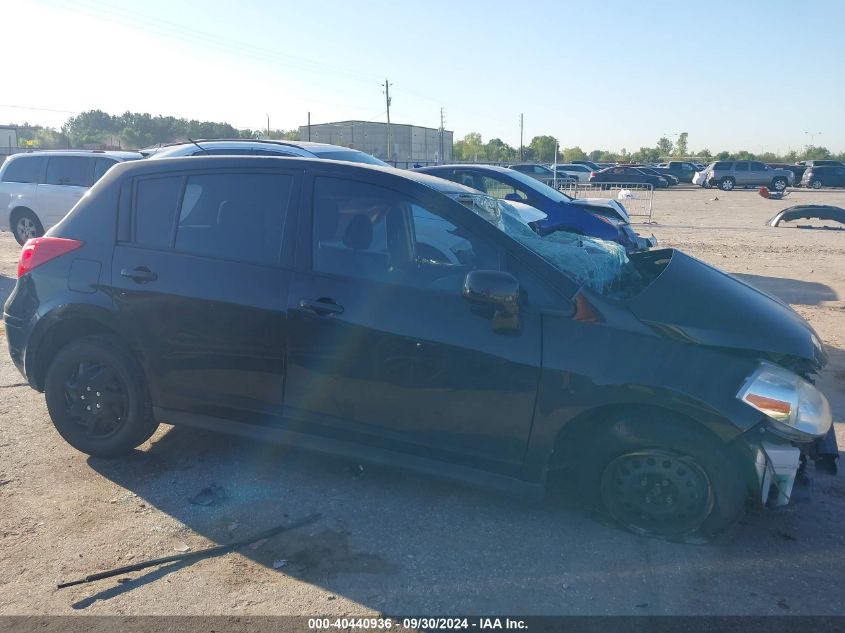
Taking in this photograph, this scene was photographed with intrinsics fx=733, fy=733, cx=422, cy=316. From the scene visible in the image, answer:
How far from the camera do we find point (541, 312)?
11.9 ft

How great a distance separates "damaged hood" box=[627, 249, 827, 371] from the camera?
11.8ft

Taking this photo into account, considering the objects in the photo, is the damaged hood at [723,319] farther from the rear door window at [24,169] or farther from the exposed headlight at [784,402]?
the rear door window at [24,169]

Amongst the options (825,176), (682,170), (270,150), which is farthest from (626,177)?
(270,150)

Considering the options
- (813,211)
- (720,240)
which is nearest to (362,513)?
(720,240)

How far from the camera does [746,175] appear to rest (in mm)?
42750

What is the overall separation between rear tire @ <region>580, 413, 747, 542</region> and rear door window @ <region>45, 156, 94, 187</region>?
39.9 ft

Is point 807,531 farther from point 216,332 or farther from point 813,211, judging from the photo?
point 813,211

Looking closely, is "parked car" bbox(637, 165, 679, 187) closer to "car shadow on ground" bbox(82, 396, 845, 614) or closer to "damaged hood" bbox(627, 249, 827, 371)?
"damaged hood" bbox(627, 249, 827, 371)

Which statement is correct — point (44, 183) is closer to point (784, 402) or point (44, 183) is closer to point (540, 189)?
point (540, 189)

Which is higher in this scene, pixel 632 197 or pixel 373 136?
pixel 373 136

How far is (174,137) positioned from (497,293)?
6005cm

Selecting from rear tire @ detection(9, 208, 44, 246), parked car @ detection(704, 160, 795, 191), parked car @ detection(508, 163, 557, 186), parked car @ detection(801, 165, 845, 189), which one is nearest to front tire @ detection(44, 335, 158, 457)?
rear tire @ detection(9, 208, 44, 246)

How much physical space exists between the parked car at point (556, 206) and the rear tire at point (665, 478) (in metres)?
6.82

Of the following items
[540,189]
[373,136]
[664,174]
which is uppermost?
[373,136]
